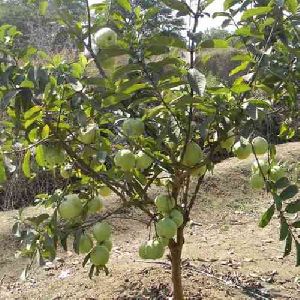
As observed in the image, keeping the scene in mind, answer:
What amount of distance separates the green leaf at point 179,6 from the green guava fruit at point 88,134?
0.36 meters

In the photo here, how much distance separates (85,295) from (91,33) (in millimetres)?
1253

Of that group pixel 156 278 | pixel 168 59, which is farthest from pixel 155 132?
pixel 156 278

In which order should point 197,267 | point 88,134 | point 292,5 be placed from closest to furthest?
1. point 292,5
2. point 88,134
3. point 197,267

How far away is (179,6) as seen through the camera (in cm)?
112

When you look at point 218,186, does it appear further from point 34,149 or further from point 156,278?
point 34,149

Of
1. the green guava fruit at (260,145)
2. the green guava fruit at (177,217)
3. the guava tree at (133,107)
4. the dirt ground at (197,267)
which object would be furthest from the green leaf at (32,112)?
the dirt ground at (197,267)

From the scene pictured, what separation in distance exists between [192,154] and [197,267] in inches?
47.2

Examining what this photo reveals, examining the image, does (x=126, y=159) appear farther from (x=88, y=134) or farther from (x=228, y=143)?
(x=228, y=143)

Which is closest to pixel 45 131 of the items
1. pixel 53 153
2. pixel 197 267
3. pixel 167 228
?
pixel 53 153

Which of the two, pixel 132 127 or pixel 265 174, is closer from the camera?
pixel 132 127

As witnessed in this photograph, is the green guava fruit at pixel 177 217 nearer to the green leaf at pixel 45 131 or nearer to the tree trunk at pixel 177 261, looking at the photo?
the tree trunk at pixel 177 261

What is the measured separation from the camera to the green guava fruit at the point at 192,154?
1.30m

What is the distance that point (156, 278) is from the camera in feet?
6.84

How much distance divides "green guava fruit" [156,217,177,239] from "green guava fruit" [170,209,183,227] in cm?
2
